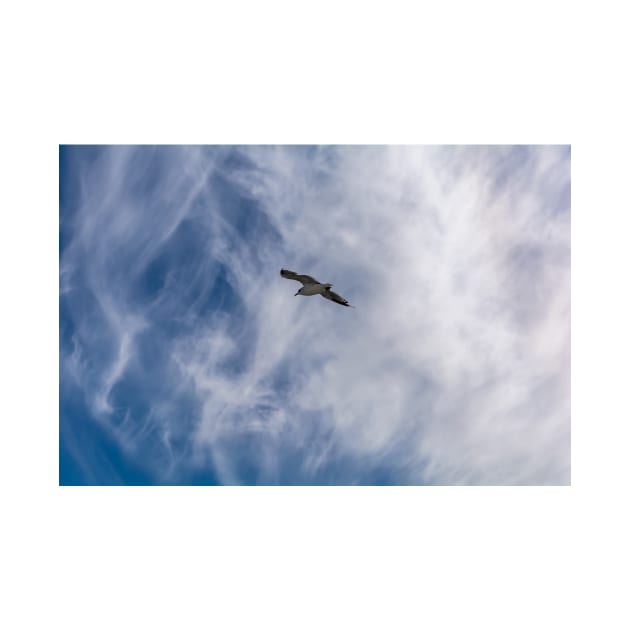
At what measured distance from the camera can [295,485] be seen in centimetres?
2983

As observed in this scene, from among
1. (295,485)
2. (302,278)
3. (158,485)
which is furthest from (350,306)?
(158,485)

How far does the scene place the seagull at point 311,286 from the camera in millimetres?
29141

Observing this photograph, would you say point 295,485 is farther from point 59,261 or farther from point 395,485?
point 59,261

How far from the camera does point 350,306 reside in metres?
29.5

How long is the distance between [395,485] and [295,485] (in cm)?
321

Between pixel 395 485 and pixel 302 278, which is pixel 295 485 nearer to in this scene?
pixel 395 485

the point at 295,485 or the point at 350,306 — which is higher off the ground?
the point at 350,306

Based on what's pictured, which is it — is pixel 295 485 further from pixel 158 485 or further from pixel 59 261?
pixel 59 261

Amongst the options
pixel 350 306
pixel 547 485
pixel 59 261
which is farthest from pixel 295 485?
pixel 59 261

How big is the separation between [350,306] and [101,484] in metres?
9.62

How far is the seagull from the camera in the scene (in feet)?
95.6

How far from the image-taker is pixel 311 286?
2928cm

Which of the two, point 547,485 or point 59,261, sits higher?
point 59,261

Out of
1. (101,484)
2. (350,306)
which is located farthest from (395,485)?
(101,484)
